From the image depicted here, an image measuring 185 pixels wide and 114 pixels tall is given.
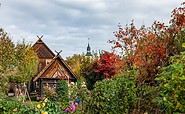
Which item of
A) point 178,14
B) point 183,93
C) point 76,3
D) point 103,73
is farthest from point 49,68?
point 183,93

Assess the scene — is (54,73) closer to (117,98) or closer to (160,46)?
(160,46)

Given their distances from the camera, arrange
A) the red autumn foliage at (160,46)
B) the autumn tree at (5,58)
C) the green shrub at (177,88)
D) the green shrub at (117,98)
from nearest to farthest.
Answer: the green shrub at (177,88), the green shrub at (117,98), the red autumn foliage at (160,46), the autumn tree at (5,58)

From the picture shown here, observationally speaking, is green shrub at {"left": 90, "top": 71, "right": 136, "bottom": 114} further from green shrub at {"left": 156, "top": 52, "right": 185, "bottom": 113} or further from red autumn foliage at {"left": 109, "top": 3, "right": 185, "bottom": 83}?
green shrub at {"left": 156, "top": 52, "right": 185, "bottom": 113}

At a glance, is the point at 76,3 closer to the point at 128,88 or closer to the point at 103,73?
the point at 128,88

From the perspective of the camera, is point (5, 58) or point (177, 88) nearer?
point (177, 88)

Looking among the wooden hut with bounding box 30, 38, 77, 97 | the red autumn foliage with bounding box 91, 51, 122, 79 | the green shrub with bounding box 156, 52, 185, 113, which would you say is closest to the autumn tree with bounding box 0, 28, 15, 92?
the red autumn foliage with bounding box 91, 51, 122, 79

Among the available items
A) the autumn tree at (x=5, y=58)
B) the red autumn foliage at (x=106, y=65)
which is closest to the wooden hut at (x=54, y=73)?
the red autumn foliage at (x=106, y=65)

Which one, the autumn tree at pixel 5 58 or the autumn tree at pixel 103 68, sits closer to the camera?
the autumn tree at pixel 5 58

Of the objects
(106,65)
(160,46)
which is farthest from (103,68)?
(160,46)

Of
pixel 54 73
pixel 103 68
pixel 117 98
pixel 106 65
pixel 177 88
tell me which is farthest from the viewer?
pixel 54 73

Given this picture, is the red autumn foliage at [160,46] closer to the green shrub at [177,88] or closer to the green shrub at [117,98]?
the green shrub at [117,98]

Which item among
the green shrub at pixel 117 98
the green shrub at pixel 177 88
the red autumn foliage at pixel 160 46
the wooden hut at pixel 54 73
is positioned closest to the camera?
the green shrub at pixel 177 88

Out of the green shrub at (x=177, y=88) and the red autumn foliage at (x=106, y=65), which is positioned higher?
the red autumn foliage at (x=106, y=65)

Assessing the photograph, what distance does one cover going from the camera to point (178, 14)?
313 inches
